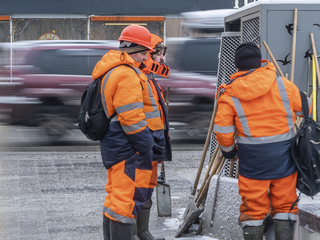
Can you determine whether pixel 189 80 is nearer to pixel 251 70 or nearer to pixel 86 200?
pixel 86 200

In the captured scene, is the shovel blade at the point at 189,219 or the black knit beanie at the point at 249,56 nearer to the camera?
the black knit beanie at the point at 249,56

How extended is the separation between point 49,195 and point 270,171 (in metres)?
3.58

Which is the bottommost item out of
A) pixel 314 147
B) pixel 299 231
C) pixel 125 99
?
pixel 299 231

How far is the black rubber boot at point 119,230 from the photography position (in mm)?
3551

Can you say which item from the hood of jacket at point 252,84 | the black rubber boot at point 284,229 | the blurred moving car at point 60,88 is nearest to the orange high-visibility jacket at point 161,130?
the hood of jacket at point 252,84

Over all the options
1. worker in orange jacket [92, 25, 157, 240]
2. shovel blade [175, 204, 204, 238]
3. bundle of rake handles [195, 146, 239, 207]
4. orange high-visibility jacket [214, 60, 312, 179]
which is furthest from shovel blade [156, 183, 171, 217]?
A: orange high-visibility jacket [214, 60, 312, 179]

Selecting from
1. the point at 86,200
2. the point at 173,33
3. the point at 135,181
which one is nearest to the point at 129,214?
the point at 135,181

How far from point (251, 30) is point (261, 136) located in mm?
1799

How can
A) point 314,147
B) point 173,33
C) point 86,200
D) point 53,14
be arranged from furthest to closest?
1. point 53,14
2. point 173,33
3. point 86,200
4. point 314,147

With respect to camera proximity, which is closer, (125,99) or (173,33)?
(125,99)

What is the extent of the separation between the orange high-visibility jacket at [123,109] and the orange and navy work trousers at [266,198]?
2.57 feet

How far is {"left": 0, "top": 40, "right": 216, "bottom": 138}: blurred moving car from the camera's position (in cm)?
1009

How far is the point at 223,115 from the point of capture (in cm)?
351

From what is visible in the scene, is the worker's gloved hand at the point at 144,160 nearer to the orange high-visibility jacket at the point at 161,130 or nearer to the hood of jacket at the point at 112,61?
the orange high-visibility jacket at the point at 161,130
